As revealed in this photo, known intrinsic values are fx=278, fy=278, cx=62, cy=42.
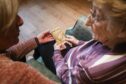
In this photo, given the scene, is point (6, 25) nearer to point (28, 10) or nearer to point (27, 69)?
point (27, 69)

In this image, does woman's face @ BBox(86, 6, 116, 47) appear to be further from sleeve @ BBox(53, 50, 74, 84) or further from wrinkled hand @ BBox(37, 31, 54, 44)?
wrinkled hand @ BBox(37, 31, 54, 44)

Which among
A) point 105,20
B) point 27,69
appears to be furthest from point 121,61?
point 27,69

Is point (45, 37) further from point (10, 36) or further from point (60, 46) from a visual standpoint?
point (10, 36)

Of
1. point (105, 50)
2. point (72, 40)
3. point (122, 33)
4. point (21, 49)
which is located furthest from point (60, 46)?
point (122, 33)

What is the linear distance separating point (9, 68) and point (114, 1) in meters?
0.53

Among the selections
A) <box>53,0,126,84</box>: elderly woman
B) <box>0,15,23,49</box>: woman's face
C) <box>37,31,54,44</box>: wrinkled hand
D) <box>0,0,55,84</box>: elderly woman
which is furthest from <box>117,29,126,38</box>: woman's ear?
<box>37,31,54,44</box>: wrinkled hand

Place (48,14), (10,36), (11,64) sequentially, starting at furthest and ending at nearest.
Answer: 1. (48,14)
2. (10,36)
3. (11,64)

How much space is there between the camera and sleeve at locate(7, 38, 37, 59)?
1.70 metres

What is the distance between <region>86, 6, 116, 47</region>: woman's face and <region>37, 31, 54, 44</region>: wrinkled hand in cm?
45

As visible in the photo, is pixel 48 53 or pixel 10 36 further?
pixel 48 53

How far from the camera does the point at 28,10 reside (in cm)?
325

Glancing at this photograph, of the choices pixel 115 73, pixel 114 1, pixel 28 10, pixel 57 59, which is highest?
pixel 114 1

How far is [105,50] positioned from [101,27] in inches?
5.1

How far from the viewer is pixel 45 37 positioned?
183 cm
